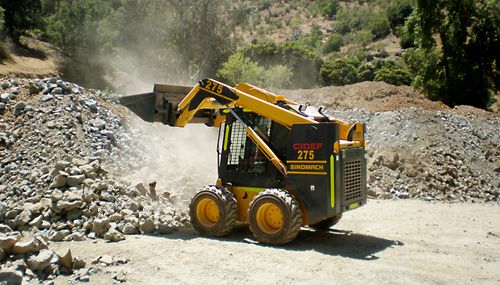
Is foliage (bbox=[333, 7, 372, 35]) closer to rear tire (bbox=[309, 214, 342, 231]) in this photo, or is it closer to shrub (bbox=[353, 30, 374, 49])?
shrub (bbox=[353, 30, 374, 49])

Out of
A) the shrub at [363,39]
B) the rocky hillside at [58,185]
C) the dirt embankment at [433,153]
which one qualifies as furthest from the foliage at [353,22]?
the rocky hillside at [58,185]

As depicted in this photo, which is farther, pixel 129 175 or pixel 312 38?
pixel 312 38

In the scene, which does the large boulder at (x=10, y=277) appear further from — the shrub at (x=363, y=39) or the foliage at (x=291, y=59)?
the shrub at (x=363, y=39)

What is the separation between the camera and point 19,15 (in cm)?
2962

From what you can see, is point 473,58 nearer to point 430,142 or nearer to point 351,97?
point 351,97

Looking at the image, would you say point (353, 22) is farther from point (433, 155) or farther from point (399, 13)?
point (433, 155)

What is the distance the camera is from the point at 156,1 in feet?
121

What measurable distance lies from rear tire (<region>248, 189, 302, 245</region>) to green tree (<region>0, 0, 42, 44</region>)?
23973mm

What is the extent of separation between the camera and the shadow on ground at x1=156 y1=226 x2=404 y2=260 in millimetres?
8273

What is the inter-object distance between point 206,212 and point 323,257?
7.63 ft

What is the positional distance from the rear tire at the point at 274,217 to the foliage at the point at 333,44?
49.8 metres

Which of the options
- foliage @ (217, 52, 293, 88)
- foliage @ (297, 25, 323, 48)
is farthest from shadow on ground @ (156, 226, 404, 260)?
foliage @ (297, 25, 323, 48)

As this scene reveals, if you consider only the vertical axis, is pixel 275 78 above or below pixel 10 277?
above

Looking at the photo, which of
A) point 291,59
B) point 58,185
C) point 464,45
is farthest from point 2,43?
point 291,59
